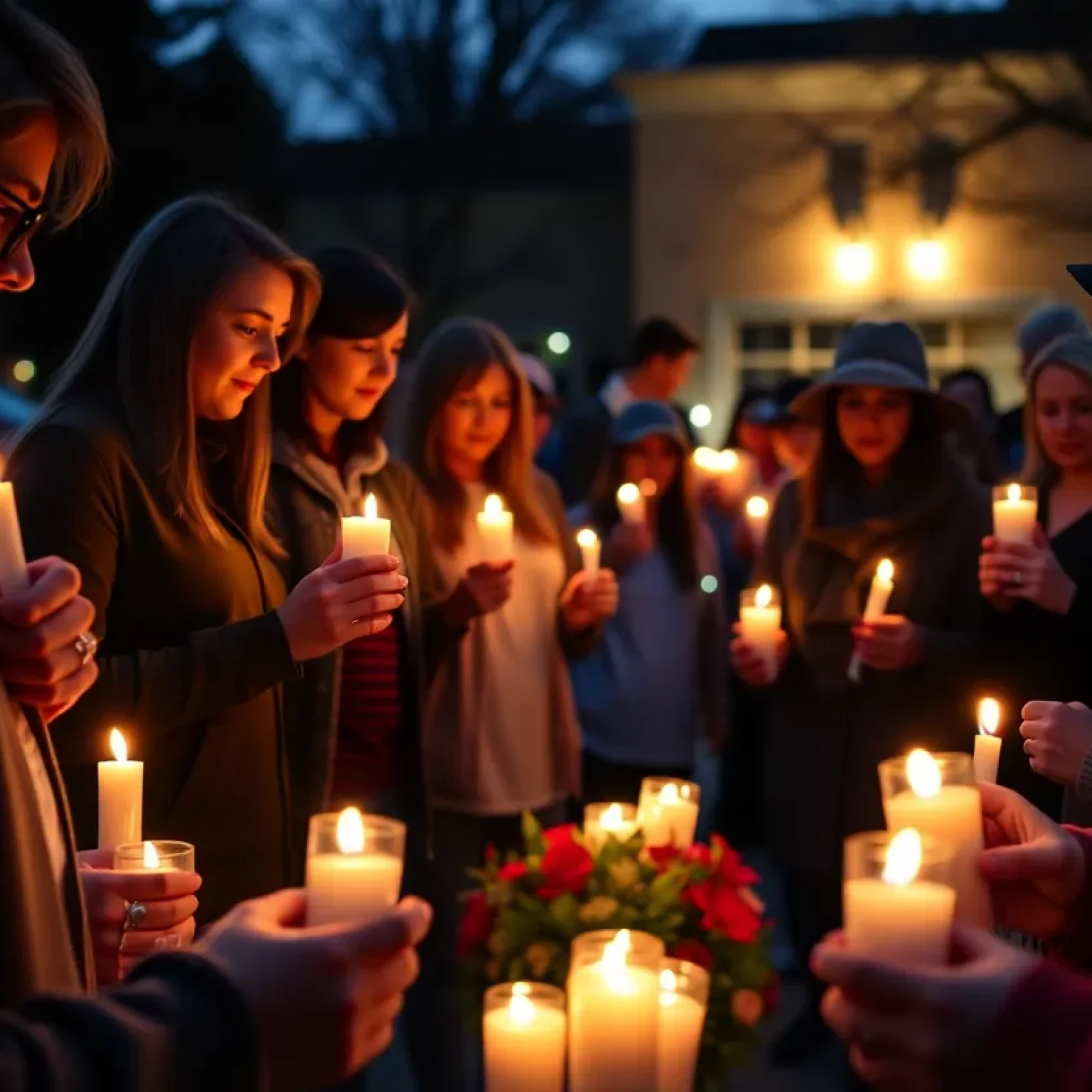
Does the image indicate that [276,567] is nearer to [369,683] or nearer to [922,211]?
[369,683]

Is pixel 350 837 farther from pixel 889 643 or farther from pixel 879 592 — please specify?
pixel 889 643

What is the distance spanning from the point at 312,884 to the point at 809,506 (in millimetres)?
3300

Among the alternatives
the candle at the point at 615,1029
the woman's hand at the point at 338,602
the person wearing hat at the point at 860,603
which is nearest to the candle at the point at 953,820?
the candle at the point at 615,1029

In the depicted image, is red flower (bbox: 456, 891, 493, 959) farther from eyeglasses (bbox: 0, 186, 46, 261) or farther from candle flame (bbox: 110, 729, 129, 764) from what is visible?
eyeglasses (bbox: 0, 186, 46, 261)

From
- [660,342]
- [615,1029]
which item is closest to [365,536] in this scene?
[615,1029]

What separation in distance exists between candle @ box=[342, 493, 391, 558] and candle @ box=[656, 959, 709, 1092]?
87cm

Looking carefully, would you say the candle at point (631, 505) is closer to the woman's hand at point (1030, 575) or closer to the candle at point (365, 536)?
the woman's hand at point (1030, 575)

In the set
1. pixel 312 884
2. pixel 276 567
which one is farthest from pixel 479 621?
pixel 312 884

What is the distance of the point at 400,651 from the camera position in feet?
11.4

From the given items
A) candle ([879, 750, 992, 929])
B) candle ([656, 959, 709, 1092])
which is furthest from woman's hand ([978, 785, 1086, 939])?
candle ([656, 959, 709, 1092])

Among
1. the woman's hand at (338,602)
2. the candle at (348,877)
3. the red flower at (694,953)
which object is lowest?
the red flower at (694,953)

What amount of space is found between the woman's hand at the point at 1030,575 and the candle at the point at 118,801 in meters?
2.23

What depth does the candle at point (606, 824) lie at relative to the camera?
9.94ft

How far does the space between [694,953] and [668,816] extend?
457mm
